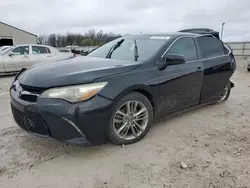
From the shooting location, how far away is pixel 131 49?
364cm

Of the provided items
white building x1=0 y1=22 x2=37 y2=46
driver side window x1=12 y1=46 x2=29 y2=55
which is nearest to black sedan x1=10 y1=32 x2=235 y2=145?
driver side window x1=12 y1=46 x2=29 y2=55

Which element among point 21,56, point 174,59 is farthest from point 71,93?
point 21,56

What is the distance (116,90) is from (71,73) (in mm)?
540

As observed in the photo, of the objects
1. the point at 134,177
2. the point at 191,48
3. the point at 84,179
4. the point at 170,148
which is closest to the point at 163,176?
the point at 134,177

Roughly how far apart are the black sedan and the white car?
624 centimetres

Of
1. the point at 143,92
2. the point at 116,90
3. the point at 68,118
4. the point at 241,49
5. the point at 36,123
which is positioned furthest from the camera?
the point at 241,49

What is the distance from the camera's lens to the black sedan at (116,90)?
8.08ft

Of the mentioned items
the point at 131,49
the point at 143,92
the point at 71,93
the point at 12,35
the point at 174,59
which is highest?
the point at 12,35

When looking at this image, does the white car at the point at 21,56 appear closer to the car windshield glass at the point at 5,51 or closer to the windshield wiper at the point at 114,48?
the car windshield glass at the point at 5,51

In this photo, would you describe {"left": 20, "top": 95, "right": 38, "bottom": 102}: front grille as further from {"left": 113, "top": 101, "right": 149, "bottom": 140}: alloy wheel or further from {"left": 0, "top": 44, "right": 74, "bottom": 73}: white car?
{"left": 0, "top": 44, "right": 74, "bottom": 73}: white car

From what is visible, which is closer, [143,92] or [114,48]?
[143,92]

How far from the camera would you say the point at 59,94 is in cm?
245

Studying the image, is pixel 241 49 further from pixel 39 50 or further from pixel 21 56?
pixel 21 56

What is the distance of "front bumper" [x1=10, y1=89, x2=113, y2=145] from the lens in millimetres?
2422
